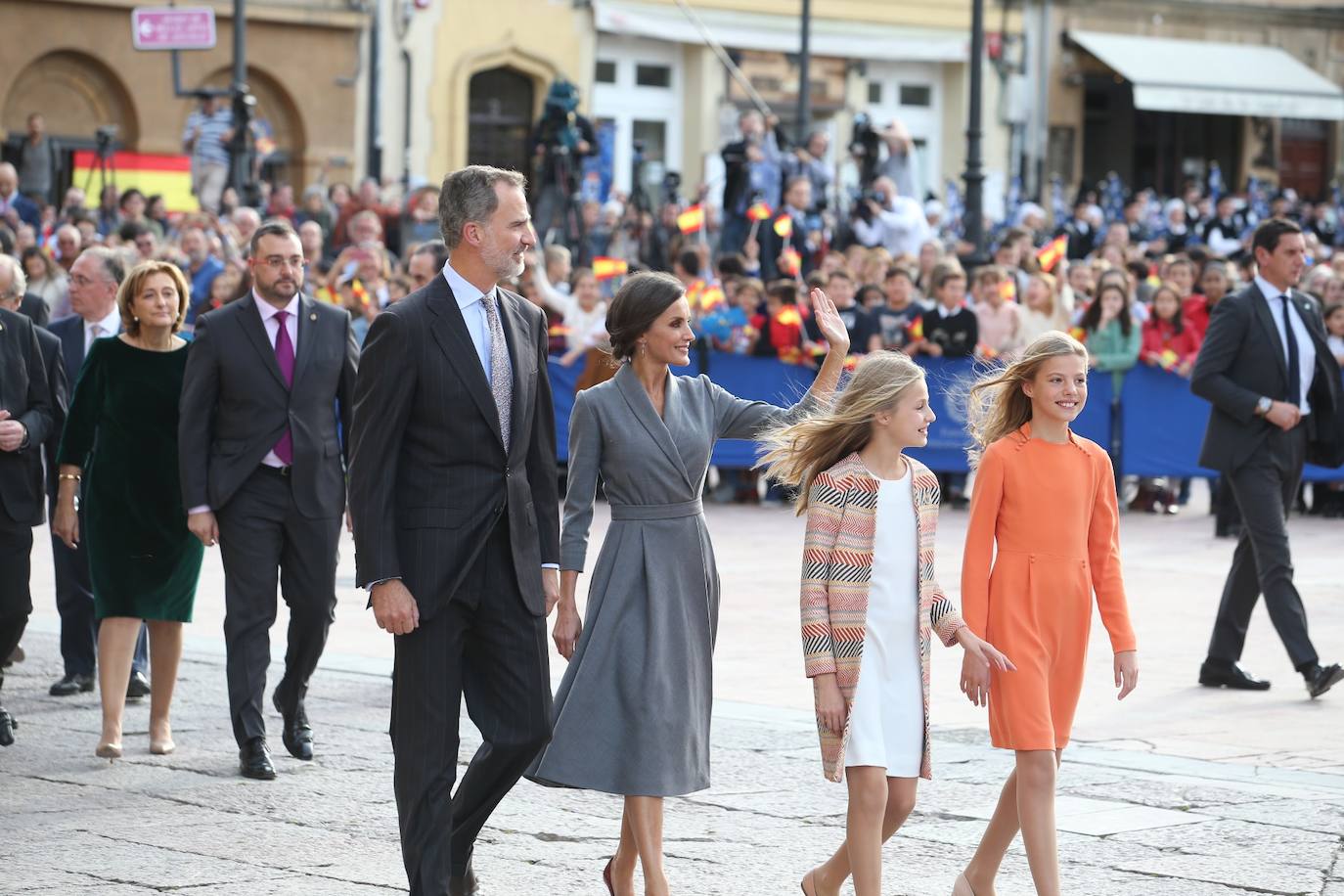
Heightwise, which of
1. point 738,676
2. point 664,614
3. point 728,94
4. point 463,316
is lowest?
point 738,676

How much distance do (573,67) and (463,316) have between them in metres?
29.4

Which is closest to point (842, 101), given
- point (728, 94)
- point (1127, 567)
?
point (728, 94)

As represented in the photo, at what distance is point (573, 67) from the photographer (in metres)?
34.5

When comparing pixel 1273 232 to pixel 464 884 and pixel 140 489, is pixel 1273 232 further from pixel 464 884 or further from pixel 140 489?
pixel 464 884

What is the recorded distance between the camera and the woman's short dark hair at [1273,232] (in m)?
9.67

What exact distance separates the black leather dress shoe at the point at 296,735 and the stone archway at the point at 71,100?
23.5m

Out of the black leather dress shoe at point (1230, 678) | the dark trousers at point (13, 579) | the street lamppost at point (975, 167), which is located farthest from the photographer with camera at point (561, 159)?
the dark trousers at point (13, 579)

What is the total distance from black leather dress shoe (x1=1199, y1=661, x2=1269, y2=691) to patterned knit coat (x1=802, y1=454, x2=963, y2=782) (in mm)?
4305

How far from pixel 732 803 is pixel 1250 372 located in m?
3.81

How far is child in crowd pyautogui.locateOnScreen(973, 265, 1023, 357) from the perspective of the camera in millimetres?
16734

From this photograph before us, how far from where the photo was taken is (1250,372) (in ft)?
32.3

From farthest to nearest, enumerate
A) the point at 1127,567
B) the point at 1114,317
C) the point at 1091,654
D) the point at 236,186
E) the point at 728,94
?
the point at 728,94
the point at 236,186
the point at 1114,317
the point at 1127,567
the point at 1091,654

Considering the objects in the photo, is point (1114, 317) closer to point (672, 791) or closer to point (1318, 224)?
point (672, 791)

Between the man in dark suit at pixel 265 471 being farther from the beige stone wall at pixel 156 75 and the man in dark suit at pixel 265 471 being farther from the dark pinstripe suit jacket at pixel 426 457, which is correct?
the beige stone wall at pixel 156 75
